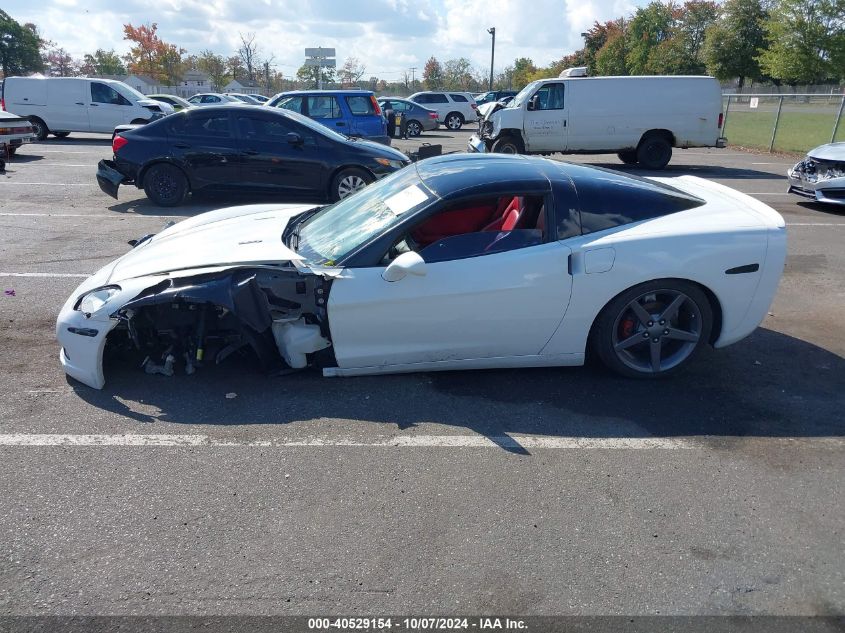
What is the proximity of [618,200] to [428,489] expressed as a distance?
7.53 feet

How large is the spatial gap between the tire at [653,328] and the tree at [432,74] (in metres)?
79.3

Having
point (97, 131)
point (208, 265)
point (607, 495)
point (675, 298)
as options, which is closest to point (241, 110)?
point (208, 265)

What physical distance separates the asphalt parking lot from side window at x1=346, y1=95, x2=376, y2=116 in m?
11.8

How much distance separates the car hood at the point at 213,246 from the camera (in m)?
4.02

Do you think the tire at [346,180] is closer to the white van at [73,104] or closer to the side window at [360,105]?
the side window at [360,105]

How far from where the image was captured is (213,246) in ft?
14.1

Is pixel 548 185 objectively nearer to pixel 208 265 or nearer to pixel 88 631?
pixel 208 265

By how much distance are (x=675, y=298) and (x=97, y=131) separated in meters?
20.0

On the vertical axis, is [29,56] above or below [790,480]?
above

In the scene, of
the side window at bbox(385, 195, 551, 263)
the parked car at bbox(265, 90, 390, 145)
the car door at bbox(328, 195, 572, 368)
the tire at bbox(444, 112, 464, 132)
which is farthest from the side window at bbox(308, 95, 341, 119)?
the tire at bbox(444, 112, 464, 132)

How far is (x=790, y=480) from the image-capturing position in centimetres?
321

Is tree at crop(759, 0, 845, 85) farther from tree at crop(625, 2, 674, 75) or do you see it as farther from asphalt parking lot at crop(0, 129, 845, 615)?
asphalt parking lot at crop(0, 129, 845, 615)

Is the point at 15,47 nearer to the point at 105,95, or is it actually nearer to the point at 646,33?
the point at 105,95

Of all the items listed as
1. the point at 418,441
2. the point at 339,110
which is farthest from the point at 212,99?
the point at 418,441
